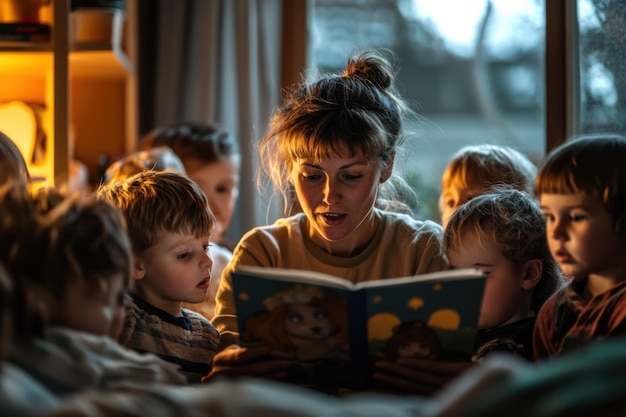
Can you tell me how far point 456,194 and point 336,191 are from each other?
58cm

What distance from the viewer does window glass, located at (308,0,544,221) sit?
3.39 meters

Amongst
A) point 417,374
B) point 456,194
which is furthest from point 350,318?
point 456,194

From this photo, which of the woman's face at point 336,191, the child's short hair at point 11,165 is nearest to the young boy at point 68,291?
the child's short hair at point 11,165

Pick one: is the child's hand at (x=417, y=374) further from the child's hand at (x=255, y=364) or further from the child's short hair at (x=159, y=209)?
the child's short hair at (x=159, y=209)

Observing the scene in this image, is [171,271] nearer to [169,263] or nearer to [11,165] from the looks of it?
[169,263]

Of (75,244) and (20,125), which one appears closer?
(75,244)

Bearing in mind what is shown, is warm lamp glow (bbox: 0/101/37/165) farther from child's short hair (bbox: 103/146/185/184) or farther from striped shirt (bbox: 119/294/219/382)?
striped shirt (bbox: 119/294/219/382)

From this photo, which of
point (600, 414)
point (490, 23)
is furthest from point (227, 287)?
point (490, 23)

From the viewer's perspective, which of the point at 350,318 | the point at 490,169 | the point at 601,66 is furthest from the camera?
the point at 601,66

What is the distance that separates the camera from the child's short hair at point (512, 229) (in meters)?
1.79

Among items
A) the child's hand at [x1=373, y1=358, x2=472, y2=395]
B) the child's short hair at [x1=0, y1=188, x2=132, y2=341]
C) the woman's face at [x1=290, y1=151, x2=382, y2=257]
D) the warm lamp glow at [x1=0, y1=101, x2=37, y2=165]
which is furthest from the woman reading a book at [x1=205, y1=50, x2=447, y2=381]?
the warm lamp glow at [x1=0, y1=101, x2=37, y2=165]

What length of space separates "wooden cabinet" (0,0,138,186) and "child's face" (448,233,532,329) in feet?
3.11

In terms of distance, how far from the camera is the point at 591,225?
1.45 metres

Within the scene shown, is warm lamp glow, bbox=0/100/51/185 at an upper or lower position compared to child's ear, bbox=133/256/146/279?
upper
